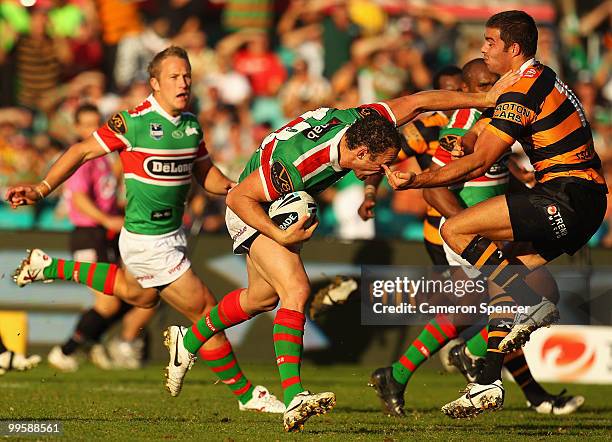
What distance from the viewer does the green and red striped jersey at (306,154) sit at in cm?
834

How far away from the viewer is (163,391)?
36.4ft

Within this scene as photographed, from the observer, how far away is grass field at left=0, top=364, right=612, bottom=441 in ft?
27.6

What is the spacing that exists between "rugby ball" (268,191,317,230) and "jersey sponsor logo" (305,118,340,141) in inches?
16.3

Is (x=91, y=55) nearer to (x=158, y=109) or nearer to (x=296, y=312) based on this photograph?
(x=158, y=109)

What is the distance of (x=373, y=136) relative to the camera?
8.15 metres

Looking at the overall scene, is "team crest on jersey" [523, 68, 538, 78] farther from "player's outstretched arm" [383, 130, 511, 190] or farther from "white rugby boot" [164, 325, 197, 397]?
"white rugby boot" [164, 325, 197, 397]

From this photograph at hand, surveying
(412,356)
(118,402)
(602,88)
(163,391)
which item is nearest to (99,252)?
(163,391)

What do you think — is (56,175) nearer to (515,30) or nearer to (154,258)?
(154,258)

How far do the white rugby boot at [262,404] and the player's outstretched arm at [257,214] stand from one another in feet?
6.39

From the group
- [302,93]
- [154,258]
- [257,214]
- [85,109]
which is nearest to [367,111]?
→ [257,214]

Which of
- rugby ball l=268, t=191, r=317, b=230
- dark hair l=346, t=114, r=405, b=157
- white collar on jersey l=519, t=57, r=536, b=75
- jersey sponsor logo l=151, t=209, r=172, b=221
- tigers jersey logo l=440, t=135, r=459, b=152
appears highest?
white collar on jersey l=519, t=57, r=536, b=75

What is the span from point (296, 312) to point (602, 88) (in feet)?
36.7

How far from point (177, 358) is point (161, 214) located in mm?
1313

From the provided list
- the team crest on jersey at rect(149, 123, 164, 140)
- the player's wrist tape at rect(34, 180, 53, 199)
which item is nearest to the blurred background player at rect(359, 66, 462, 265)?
the team crest on jersey at rect(149, 123, 164, 140)
